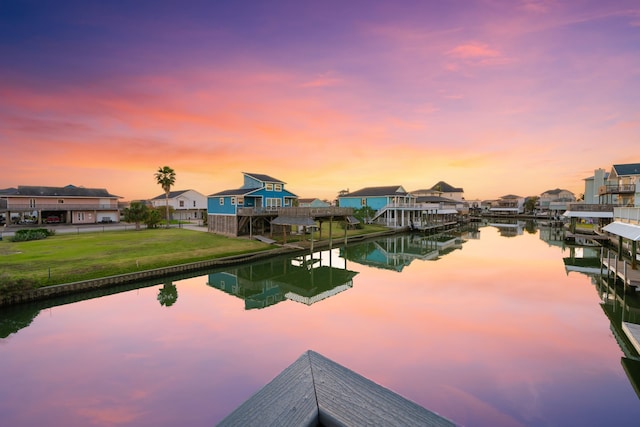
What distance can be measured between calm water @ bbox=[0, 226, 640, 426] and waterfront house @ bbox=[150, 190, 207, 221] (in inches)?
2051

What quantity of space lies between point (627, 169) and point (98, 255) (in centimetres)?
6214

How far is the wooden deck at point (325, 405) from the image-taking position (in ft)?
9.01

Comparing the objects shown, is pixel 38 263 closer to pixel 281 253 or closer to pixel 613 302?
pixel 281 253

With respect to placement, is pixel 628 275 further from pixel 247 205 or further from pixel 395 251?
pixel 247 205

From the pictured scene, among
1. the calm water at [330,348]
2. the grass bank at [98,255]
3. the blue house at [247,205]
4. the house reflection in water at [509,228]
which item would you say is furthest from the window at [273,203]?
the house reflection in water at [509,228]

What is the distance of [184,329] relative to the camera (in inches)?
527

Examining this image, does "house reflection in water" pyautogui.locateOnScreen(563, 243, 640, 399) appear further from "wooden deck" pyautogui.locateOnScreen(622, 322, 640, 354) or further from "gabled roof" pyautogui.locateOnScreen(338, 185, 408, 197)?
"gabled roof" pyautogui.locateOnScreen(338, 185, 408, 197)

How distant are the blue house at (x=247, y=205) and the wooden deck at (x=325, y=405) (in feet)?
99.2

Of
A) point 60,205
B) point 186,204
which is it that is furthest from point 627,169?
point 60,205

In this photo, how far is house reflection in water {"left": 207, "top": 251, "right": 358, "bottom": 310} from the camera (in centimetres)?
1805

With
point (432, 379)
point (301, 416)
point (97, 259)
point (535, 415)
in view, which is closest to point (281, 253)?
point (97, 259)

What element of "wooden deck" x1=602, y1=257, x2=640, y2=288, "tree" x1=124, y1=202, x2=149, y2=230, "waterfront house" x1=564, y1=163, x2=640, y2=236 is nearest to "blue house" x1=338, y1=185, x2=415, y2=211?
"waterfront house" x1=564, y1=163, x2=640, y2=236

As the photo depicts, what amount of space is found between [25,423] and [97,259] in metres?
16.2

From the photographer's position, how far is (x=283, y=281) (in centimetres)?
2183
